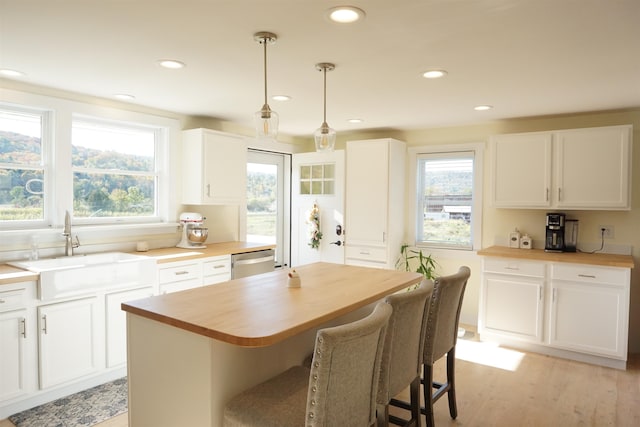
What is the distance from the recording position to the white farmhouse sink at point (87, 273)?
2814 millimetres

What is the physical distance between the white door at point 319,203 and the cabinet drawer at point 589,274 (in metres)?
2.29

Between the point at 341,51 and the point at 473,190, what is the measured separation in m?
2.93

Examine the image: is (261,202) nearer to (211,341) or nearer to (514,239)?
(514,239)

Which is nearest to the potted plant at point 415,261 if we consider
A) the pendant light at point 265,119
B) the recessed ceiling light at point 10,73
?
the pendant light at point 265,119

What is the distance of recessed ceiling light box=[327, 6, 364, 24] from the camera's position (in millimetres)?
1862

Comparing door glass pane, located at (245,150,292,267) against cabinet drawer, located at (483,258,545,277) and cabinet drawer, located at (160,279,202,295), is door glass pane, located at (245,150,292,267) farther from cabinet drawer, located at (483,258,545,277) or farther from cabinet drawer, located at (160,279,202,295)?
cabinet drawer, located at (483,258,545,277)

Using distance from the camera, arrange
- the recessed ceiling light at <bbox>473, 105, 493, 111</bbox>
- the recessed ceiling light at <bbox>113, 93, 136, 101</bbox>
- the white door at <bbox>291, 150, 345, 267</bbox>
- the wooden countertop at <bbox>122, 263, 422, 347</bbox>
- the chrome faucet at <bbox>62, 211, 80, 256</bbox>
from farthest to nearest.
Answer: the white door at <bbox>291, 150, 345, 267</bbox> → the recessed ceiling light at <bbox>473, 105, 493, 111</bbox> → the recessed ceiling light at <bbox>113, 93, 136, 101</bbox> → the chrome faucet at <bbox>62, 211, 80, 256</bbox> → the wooden countertop at <bbox>122, 263, 422, 347</bbox>

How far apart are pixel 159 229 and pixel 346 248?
2.12m

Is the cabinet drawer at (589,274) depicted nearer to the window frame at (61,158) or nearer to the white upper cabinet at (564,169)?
the white upper cabinet at (564,169)

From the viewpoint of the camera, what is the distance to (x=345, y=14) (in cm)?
192

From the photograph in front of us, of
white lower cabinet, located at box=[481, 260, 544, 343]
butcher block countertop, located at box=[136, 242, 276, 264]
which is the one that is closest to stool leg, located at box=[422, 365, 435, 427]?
white lower cabinet, located at box=[481, 260, 544, 343]

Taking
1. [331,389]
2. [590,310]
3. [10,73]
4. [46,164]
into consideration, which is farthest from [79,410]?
[590,310]

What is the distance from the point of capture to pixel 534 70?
2.72 metres

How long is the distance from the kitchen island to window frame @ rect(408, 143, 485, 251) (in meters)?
2.82
